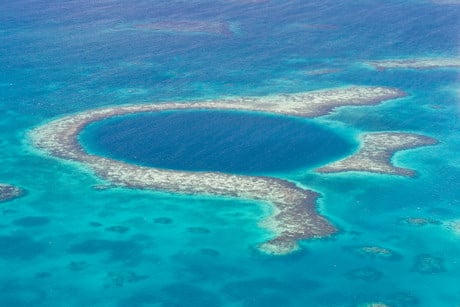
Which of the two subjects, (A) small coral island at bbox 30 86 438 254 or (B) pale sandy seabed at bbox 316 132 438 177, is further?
(B) pale sandy seabed at bbox 316 132 438 177

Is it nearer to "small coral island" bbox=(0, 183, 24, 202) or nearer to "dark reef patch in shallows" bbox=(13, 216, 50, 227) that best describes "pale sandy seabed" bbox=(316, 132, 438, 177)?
"dark reef patch in shallows" bbox=(13, 216, 50, 227)

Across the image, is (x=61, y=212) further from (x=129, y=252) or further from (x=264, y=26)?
(x=264, y=26)

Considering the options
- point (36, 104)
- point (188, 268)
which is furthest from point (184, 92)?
point (188, 268)

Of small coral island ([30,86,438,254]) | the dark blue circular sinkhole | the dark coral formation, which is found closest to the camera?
the dark coral formation

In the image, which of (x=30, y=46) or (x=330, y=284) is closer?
(x=330, y=284)

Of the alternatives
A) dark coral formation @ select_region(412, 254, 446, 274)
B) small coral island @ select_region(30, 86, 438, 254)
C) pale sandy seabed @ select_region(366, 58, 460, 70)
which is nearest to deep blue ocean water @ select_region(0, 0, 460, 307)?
dark coral formation @ select_region(412, 254, 446, 274)

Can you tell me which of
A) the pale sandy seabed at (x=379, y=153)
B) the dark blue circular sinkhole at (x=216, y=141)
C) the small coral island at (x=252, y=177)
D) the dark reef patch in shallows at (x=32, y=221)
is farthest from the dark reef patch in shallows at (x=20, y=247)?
the pale sandy seabed at (x=379, y=153)
